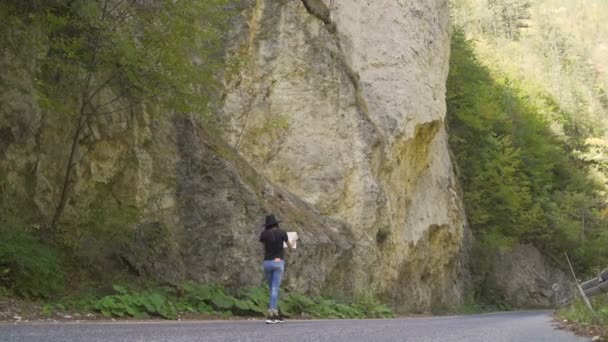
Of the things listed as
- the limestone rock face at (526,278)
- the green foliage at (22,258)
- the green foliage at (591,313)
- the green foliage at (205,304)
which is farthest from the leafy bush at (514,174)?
the green foliage at (22,258)

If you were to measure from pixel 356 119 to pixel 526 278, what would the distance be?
21.5 meters

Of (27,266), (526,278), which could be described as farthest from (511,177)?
(27,266)

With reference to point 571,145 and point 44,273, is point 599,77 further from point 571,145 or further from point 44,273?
point 44,273

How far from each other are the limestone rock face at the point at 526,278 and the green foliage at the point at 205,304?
23116 mm

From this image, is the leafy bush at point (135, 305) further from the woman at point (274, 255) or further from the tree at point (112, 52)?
the tree at point (112, 52)

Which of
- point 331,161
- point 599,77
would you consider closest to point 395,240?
point 331,161

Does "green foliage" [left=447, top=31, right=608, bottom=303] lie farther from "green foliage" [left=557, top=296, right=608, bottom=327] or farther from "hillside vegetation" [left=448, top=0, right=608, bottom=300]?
"green foliage" [left=557, top=296, right=608, bottom=327]

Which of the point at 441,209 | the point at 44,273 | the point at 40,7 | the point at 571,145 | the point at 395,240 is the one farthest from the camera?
the point at 571,145

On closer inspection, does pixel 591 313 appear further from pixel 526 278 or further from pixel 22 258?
pixel 526 278

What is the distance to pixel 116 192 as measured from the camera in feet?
45.2

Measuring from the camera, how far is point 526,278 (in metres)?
37.8

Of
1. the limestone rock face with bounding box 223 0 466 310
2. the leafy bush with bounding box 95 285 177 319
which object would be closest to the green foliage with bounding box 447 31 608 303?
the limestone rock face with bounding box 223 0 466 310

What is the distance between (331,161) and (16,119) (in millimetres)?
11246

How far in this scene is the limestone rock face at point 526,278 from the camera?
119 feet
